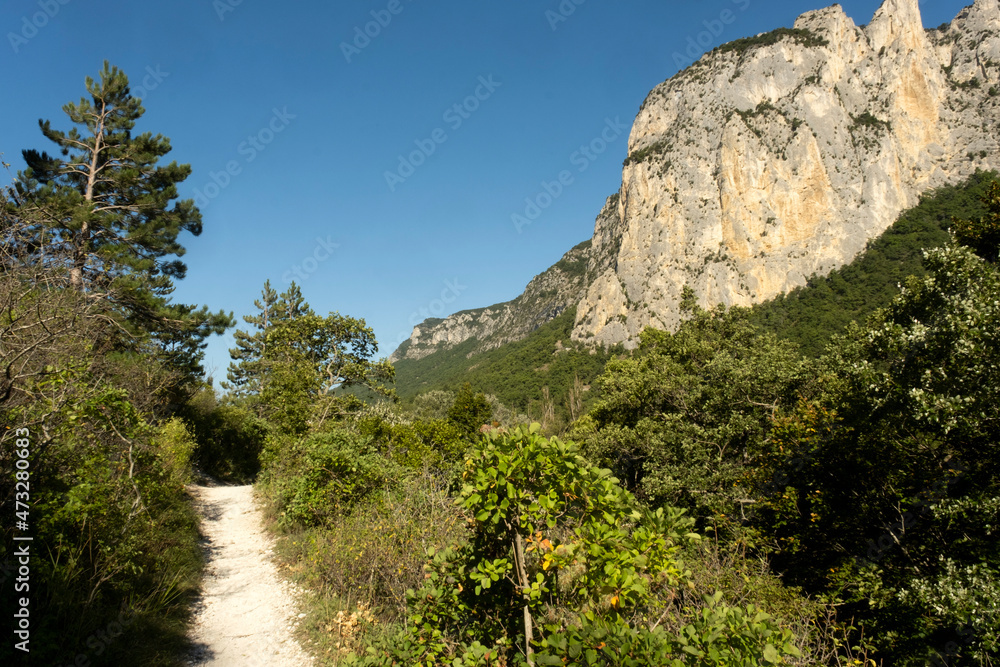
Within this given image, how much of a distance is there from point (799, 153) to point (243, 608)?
82.3 metres

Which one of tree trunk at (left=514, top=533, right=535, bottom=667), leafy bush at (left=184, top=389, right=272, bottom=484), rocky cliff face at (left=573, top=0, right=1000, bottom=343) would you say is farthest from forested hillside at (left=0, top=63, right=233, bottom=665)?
rocky cliff face at (left=573, top=0, right=1000, bottom=343)

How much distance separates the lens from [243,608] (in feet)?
19.6

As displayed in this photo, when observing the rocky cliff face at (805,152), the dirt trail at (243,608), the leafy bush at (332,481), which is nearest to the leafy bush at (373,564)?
the dirt trail at (243,608)

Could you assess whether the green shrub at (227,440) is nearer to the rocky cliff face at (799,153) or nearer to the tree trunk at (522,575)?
the tree trunk at (522,575)

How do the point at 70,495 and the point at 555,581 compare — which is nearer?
the point at 555,581

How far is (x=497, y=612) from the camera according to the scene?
9.20ft

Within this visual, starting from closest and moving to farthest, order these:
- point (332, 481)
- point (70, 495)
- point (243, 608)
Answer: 1. point (70, 495)
2. point (243, 608)
3. point (332, 481)

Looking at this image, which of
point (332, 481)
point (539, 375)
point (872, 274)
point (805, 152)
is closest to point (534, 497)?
point (332, 481)

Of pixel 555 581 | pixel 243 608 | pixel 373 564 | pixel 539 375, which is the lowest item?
pixel 243 608

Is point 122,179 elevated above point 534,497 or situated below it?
above

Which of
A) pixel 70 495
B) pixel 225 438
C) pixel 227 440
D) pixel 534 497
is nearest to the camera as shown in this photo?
pixel 534 497

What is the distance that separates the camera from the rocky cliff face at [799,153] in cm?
6456

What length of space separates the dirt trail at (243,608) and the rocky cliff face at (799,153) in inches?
2534

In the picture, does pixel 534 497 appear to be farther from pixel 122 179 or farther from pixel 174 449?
pixel 122 179
